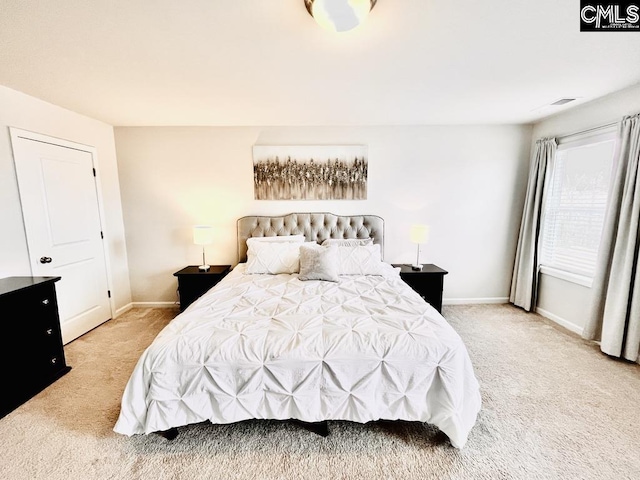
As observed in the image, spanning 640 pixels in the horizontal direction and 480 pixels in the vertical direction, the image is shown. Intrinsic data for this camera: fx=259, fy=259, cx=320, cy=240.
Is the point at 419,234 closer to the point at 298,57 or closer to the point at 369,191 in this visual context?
the point at 369,191

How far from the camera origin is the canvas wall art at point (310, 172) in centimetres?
349

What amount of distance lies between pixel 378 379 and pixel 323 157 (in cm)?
278

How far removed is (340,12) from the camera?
1.30m

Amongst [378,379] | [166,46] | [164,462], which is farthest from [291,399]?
[166,46]

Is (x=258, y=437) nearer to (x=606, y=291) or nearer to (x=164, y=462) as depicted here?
(x=164, y=462)

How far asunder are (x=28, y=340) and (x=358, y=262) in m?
2.90

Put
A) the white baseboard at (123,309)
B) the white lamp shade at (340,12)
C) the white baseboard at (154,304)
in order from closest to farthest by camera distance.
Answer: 1. the white lamp shade at (340,12)
2. the white baseboard at (123,309)
3. the white baseboard at (154,304)

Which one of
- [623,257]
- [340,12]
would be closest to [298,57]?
[340,12]

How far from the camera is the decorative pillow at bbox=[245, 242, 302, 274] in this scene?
297cm

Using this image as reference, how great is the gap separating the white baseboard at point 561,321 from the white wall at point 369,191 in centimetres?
70

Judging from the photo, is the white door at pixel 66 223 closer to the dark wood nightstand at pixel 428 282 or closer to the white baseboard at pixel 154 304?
the white baseboard at pixel 154 304

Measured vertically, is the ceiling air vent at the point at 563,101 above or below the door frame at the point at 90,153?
above

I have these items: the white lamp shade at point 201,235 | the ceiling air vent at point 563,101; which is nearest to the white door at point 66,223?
the white lamp shade at point 201,235

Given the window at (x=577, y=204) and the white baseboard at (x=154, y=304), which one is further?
the white baseboard at (x=154, y=304)
